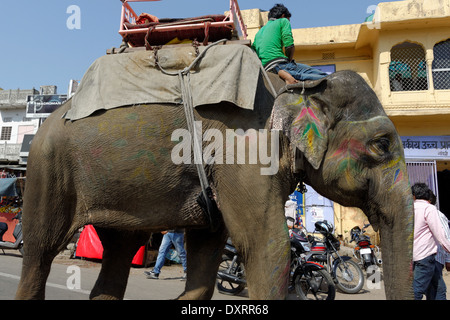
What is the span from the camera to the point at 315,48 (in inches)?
527

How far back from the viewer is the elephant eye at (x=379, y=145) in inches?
84.7

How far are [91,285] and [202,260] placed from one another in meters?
4.36

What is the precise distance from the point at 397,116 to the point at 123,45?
10.9 metres

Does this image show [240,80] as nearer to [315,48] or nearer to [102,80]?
[102,80]

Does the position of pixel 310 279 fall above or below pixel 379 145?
below

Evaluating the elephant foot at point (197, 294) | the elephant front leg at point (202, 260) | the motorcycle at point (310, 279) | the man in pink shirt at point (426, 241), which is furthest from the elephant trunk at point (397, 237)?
the motorcycle at point (310, 279)

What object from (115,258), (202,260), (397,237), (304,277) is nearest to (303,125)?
(397,237)

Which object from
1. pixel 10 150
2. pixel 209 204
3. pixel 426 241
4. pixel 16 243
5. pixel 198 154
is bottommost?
pixel 16 243

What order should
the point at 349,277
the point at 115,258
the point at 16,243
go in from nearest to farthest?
the point at 115,258 < the point at 349,277 < the point at 16,243

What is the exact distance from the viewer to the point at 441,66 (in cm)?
1243

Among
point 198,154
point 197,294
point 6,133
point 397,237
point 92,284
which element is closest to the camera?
point 397,237

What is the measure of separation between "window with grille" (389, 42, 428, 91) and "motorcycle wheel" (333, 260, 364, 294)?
7939 millimetres

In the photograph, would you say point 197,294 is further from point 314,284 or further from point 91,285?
point 91,285
